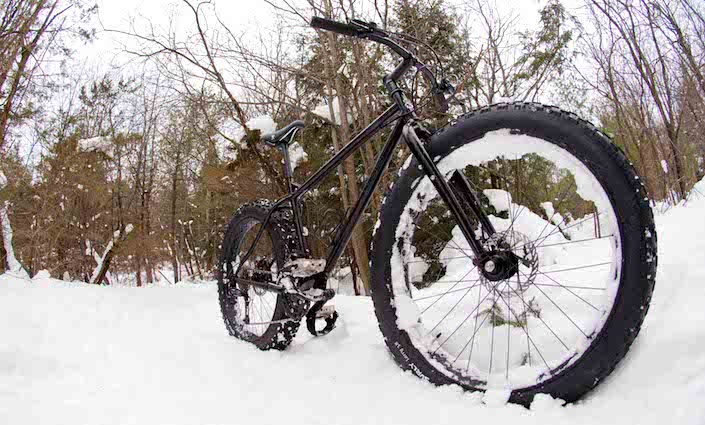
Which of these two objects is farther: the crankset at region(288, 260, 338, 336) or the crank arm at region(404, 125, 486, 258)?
the crankset at region(288, 260, 338, 336)

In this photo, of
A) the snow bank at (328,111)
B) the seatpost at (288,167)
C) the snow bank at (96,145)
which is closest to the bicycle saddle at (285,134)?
the seatpost at (288,167)

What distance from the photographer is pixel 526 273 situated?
1.50m

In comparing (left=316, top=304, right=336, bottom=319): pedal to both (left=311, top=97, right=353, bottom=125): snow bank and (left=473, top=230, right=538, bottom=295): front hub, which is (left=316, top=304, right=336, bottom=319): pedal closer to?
(left=473, top=230, right=538, bottom=295): front hub

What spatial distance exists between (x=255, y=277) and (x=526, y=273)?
1.54 m

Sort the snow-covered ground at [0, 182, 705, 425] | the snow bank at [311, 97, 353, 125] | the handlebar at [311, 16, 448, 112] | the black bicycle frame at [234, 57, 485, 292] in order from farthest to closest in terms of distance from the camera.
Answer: the snow bank at [311, 97, 353, 125] < the handlebar at [311, 16, 448, 112] < the black bicycle frame at [234, 57, 485, 292] < the snow-covered ground at [0, 182, 705, 425]

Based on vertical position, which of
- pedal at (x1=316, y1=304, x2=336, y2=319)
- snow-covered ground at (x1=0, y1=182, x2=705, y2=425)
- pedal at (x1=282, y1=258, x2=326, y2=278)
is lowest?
snow-covered ground at (x1=0, y1=182, x2=705, y2=425)

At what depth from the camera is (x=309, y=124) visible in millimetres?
10875

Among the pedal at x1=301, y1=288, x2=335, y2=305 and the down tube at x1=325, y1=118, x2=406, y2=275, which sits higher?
the down tube at x1=325, y1=118, x2=406, y2=275

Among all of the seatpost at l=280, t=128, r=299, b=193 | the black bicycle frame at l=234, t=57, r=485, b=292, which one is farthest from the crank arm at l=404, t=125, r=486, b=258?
the seatpost at l=280, t=128, r=299, b=193

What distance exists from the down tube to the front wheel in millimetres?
165

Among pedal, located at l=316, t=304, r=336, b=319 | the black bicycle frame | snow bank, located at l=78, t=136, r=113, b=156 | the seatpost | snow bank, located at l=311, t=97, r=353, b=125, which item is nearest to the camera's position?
the black bicycle frame

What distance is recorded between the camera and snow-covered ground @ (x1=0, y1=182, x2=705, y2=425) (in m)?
1.11

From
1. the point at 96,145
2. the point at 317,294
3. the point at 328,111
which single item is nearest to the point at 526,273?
the point at 317,294

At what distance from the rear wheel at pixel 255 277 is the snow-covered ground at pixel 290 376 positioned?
10 cm
